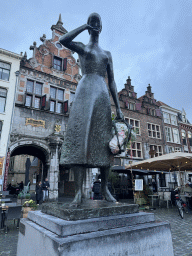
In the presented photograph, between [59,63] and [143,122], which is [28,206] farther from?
[143,122]

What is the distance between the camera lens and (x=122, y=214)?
1.90 metres

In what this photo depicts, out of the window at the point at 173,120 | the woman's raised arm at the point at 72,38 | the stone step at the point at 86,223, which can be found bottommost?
the stone step at the point at 86,223

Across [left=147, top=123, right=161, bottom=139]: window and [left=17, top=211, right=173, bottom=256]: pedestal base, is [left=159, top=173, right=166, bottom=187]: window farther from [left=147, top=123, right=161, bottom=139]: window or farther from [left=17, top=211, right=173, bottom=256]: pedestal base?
[left=17, top=211, right=173, bottom=256]: pedestal base

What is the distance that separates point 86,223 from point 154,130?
23.5 m

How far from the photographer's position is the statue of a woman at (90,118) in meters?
2.02

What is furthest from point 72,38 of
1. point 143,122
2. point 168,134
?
point 168,134

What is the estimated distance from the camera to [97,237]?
142 cm

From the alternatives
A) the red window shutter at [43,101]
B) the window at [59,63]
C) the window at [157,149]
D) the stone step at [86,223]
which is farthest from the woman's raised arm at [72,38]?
the window at [157,149]

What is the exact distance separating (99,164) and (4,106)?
13614mm

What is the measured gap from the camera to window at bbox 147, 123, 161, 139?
2316cm

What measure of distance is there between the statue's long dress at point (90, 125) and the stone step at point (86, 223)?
0.59 m

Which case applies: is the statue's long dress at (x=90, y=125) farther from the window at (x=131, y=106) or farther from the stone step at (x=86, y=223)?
the window at (x=131, y=106)

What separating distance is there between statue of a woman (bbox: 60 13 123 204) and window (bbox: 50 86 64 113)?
13162 millimetres

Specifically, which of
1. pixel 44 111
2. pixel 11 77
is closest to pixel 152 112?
pixel 44 111
